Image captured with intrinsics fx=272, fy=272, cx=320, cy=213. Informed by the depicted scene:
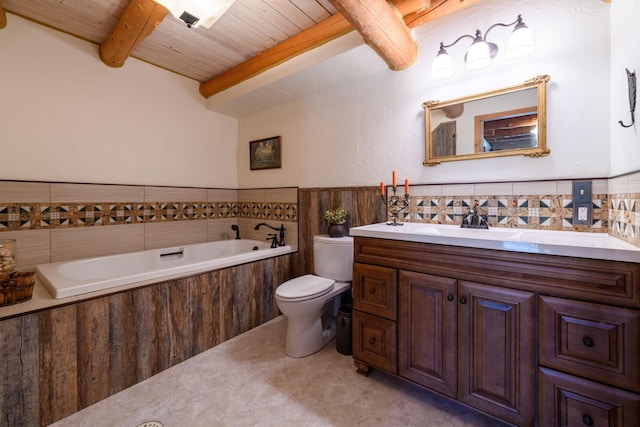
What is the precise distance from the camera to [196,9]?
5.10 feet

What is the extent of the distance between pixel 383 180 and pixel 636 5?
4.79 ft

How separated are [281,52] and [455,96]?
4.69 ft

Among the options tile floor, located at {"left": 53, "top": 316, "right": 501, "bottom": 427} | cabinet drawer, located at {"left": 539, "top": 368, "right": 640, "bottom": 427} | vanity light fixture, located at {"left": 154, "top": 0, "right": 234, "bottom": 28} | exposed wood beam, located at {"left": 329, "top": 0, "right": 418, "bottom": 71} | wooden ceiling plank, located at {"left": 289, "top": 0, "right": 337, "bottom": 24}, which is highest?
wooden ceiling plank, located at {"left": 289, "top": 0, "right": 337, "bottom": 24}

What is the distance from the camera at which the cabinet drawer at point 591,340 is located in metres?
0.96

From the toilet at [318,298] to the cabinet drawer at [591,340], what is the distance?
1.23 m

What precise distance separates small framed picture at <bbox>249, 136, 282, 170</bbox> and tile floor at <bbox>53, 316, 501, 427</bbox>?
6.24ft

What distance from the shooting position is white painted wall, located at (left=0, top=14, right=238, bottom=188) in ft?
6.54

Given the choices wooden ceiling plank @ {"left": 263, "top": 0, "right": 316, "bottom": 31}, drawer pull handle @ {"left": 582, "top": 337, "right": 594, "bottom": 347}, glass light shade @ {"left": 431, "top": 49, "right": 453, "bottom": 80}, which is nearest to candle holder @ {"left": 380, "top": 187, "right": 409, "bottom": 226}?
glass light shade @ {"left": 431, "top": 49, "right": 453, "bottom": 80}

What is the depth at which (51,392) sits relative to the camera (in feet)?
4.49

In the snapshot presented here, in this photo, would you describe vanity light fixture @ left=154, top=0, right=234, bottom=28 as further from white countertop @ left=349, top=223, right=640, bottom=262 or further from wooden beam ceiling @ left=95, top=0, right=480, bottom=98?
white countertop @ left=349, top=223, right=640, bottom=262

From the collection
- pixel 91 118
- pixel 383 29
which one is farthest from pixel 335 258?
pixel 91 118

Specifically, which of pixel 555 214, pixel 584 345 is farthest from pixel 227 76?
pixel 584 345

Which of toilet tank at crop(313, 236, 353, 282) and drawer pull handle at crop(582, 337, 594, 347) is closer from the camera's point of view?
drawer pull handle at crop(582, 337, 594, 347)

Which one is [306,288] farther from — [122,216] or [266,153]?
[122,216]
